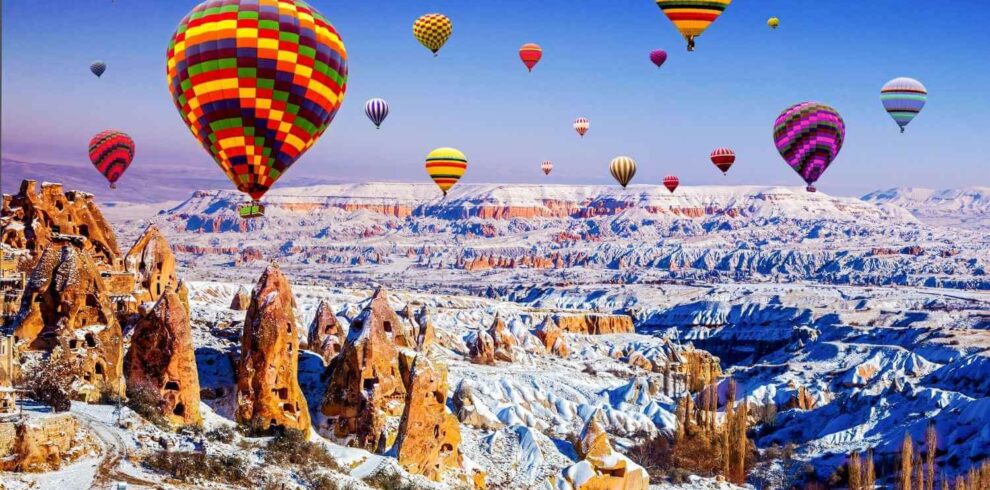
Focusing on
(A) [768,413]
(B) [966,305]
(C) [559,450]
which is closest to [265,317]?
(C) [559,450]

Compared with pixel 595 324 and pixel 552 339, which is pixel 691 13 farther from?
pixel 595 324

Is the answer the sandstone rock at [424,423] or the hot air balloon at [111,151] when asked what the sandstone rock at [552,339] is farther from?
the sandstone rock at [424,423]

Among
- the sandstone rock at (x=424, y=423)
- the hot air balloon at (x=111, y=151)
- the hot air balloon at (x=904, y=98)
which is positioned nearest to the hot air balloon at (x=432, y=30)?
the hot air balloon at (x=111, y=151)

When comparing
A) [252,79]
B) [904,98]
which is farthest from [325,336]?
[904,98]

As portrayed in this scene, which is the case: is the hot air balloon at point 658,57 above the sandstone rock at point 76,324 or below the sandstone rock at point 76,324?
above

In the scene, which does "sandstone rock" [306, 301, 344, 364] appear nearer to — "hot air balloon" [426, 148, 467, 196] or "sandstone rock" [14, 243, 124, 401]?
"sandstone rock" [14, 243, 124, 401]

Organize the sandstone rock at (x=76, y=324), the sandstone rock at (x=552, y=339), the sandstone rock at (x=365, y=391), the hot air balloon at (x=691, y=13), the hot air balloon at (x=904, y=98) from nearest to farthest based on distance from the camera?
1. the sandstone rock at (x=76, y=324)
2. the sandstone rock at (x=365, y=391)
3. the hot air balloon at (x=691, y=13)
4. the hot air balloon at (x=904, y=98)
5. the sandstone rock at (x=552, y=339)

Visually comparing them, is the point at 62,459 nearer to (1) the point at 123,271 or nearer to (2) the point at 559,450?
(1) the point at 123,271

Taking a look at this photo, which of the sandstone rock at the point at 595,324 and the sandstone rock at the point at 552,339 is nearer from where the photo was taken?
the sandstone rock at the point at 552,339
